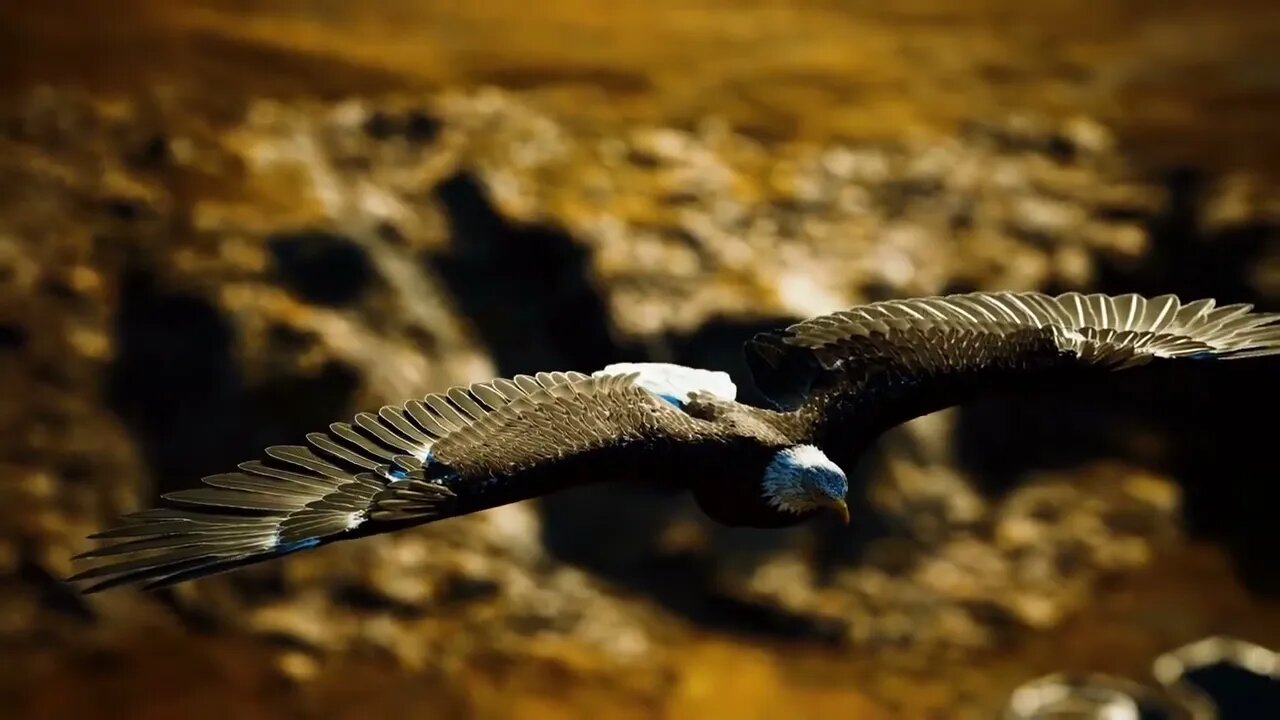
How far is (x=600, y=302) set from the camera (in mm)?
9805

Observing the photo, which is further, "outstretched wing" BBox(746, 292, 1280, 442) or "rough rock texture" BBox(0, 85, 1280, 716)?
"rough rock texture" BBox(0, 85, 1280, 716)

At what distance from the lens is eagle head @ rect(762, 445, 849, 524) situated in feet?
15.8

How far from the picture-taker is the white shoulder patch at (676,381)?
525cm

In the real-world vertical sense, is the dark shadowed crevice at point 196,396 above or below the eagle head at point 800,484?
above

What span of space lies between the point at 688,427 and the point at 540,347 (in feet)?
16.9

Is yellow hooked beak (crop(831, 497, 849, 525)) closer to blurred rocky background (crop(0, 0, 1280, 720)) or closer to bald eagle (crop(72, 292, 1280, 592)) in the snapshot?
bald eagle (crop(72, 292, 1280, 592))

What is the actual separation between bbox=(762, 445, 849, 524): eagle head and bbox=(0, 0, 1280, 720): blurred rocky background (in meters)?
4.38

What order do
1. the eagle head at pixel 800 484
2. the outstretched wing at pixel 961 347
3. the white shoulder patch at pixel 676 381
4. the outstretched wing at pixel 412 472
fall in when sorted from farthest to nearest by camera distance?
1. the white shoulder patch at pixel 676 381
2. the outstretched wing at pixel 961 347
3. the eagle head at pixel 800 484
4. the outstretched wing at pixel 412 472

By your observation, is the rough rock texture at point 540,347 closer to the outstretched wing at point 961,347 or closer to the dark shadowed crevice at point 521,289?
the dark shadowed crevice at point 521,289

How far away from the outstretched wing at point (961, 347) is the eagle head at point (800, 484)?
249mm

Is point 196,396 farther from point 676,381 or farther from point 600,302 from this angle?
point 676,381

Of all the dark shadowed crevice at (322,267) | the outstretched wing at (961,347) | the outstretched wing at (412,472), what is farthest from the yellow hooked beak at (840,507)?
the dark shadowed crevice at (322,267)

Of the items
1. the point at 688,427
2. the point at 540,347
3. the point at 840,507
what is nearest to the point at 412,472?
the point at 688,427

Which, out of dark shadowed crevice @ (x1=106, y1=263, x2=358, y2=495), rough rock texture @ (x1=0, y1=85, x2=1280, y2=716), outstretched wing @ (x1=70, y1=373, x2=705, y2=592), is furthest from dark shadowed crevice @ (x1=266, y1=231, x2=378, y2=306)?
outstretched wing @ (x1=70, y1=373, x2=705, y2=592)
